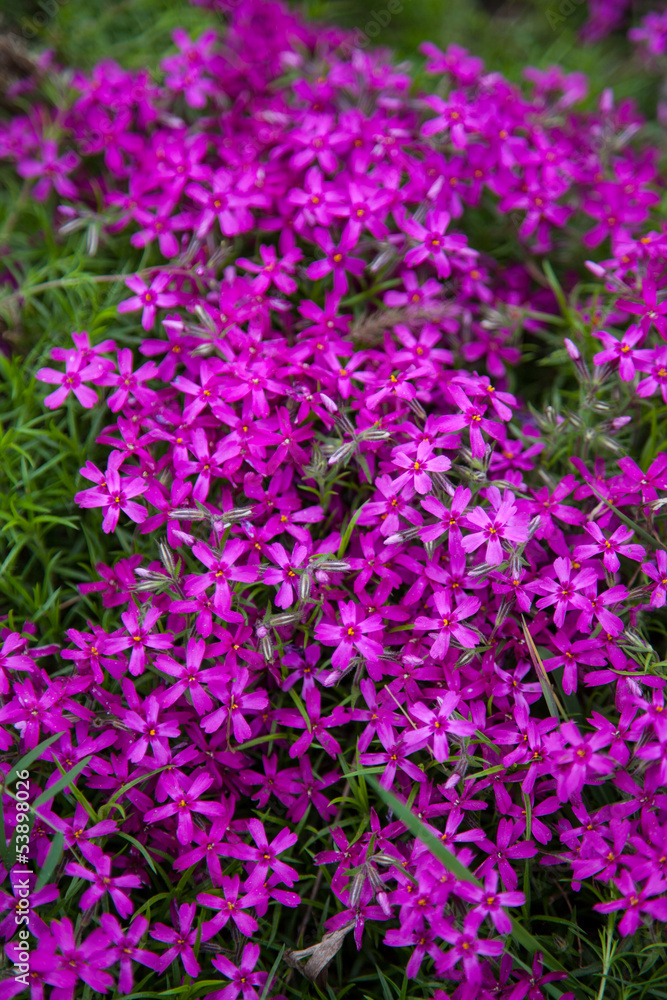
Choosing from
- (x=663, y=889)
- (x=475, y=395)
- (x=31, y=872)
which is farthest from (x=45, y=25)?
(x=663, y=889)

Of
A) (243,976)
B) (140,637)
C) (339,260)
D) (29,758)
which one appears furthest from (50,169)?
(243,976)

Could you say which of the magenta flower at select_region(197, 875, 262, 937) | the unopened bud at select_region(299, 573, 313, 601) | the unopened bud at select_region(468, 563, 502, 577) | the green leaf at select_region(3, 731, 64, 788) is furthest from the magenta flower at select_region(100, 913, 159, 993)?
the unopened bud at select_region(468, 563, 502, 577)

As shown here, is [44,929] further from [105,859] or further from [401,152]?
[401,152]

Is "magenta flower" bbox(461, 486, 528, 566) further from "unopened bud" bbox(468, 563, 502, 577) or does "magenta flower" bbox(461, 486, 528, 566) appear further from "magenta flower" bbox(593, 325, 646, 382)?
"magenta flower" bbox(593, 325, 646, 382)

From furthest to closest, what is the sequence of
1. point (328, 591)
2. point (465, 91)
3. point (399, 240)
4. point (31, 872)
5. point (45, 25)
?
1. point (45, 25)
2. point (465, 91)
3. point (399, 240)
4. point (328, 591)
5. point (31, 872)

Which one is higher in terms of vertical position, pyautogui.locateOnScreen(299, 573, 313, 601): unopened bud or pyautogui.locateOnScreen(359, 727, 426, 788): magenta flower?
pyautogui.locateOnScreen(299, 573, 313, 601): unopened bud

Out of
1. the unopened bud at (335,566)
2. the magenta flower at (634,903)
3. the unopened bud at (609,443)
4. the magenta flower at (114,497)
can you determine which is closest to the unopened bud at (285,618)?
the unopened bud at (335,566)

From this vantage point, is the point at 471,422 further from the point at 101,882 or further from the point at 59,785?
the point at 101,882

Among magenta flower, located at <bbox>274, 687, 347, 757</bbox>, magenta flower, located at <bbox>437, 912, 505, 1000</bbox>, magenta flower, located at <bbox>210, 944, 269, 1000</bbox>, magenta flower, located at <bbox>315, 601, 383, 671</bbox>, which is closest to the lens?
magenta flower, located at <bbox>437, 912, 505, 1000</bbox>

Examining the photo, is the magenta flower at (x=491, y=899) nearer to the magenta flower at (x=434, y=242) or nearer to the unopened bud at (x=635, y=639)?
the unopened bud at (x=635, y=639)
